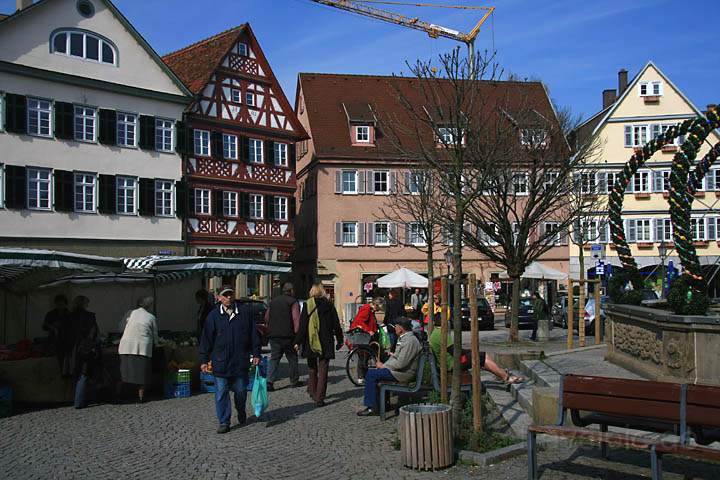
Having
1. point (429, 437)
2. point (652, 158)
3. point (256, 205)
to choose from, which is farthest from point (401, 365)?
point (652, 158)

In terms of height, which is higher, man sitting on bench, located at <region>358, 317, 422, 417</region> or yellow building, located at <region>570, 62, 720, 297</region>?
yellow building, located at <region>570, 62, 720, 297</region>

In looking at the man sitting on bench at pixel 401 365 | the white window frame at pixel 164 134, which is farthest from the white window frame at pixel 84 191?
the man sitting on bench at pixel 401 365

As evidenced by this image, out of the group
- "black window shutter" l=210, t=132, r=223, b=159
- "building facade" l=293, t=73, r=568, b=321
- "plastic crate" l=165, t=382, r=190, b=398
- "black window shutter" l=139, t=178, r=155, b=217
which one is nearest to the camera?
"plastic crate" l=165, t=382, r=190, b=398

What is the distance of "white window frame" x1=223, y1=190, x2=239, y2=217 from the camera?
3588cm

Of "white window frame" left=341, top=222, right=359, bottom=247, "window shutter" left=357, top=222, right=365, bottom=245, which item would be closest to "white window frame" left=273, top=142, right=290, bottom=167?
"white window frame" left=341, top=222, right=359, bottom=247

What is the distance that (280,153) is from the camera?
38625 millimetres

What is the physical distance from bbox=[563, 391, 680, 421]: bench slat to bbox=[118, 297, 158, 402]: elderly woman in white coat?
7119 mm

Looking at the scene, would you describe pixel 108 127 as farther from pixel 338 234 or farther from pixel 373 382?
pixel 373 382

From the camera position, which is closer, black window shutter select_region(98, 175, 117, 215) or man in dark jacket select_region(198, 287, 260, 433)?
man in dark jacket select_region(198, 287, 260, 433)

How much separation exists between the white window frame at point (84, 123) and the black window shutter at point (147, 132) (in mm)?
2117

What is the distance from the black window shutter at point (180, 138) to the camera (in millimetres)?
34031

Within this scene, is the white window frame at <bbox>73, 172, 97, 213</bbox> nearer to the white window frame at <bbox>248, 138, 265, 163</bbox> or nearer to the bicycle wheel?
the white window frame at <bbox>248, 138, 265, 163</bbox>

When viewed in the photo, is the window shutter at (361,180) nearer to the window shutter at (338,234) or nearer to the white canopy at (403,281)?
the window shutter at (338,234)

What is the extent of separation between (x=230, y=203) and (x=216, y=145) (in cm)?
265
